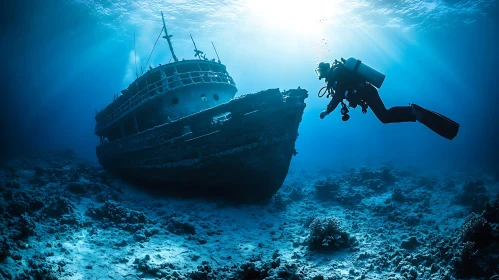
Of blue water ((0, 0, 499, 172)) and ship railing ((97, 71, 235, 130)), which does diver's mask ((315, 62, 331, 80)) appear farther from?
blue water ((0, 0, 499, 172))

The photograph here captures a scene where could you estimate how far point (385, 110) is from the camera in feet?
15.7

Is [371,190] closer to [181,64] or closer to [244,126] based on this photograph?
[244,126]

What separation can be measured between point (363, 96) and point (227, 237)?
542cm

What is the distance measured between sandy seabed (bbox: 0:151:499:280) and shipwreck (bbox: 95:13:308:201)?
3.14 ft

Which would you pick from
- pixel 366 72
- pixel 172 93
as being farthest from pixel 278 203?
pixel 366 72

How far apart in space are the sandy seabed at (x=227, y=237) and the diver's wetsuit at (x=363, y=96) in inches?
102

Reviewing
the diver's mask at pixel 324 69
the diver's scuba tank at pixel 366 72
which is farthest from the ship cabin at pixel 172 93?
the diver's scuba tank at pixel 366 72

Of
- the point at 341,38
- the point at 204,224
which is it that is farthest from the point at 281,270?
the point at 341,38

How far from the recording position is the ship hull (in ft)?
29.5

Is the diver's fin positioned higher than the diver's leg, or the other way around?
the diver's leg

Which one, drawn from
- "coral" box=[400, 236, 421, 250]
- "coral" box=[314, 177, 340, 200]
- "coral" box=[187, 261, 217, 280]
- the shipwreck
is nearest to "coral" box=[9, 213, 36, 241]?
"coral" box=[187, 261, 217, 280]

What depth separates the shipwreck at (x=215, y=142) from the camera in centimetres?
902

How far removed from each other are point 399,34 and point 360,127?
215ft

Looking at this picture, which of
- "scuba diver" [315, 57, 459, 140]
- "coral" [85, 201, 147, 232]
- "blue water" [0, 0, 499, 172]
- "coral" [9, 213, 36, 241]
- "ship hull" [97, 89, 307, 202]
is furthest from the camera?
"blue water" [0, 0, 499, 172]
